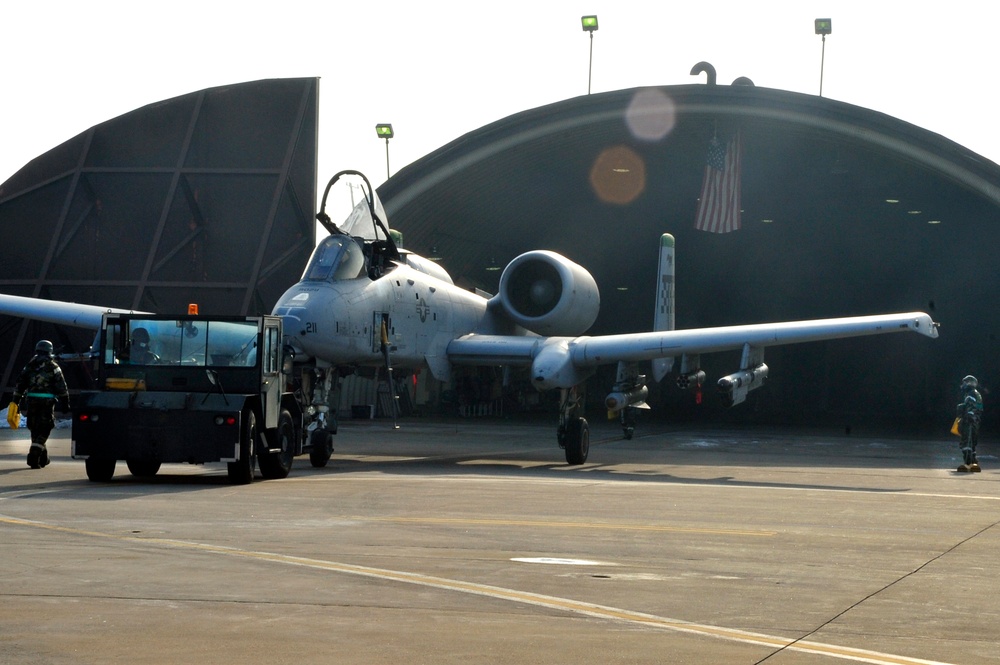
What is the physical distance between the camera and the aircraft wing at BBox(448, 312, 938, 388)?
22.7m

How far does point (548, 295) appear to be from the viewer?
26.4m

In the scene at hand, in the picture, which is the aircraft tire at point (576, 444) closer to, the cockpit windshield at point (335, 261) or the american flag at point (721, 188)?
the cockpit windshield at point (335, 261)

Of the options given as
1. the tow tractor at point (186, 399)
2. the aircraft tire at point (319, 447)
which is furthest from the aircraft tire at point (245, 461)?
the aircraft tire at point (319, 447)

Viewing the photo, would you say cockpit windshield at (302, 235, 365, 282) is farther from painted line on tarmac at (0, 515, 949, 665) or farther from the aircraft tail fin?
the aircraft tail fin

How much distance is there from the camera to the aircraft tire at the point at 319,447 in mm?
19766

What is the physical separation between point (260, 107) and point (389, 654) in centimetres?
3386

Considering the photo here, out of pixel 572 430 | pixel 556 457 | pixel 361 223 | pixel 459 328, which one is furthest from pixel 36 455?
pixel 556 457

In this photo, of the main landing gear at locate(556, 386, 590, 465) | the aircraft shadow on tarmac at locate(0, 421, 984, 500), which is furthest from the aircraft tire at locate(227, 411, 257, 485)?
the main landing gear at locate(556, 386, 590, 465)

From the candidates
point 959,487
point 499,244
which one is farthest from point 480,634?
point 499,244

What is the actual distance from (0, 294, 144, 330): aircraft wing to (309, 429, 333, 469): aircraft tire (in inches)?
308

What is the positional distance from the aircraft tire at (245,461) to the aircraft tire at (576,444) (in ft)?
24.7

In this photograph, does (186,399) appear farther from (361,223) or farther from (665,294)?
(665,294)

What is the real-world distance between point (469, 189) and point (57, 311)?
17.2 metres

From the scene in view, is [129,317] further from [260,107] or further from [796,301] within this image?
[796,301]
